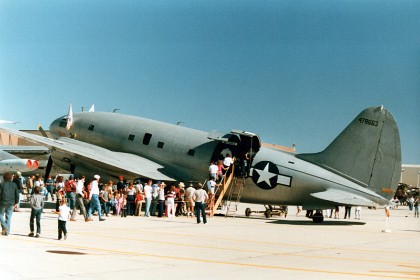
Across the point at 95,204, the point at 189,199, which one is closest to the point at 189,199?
the point at 189,199

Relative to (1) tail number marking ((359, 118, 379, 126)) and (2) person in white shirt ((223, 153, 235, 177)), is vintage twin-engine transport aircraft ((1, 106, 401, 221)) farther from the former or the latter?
(2) person in white shirt ((223, 153, 235, 177))

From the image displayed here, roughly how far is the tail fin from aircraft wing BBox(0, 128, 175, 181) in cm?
932

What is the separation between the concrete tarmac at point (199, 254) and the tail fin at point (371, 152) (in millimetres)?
4722

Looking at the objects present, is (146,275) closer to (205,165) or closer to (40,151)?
(205,165)

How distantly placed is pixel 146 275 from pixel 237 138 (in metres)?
19.2

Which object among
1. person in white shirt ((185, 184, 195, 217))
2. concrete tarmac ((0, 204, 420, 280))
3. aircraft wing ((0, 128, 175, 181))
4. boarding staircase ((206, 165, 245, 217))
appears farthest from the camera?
aircraft wing ((0, 128, 175, 181))

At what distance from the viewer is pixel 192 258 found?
12.4 m

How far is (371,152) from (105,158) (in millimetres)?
13597

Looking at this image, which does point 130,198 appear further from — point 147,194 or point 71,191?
point 71,191

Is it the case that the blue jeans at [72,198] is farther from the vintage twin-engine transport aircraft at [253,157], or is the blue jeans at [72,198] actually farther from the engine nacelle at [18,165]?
the engine nacelle at [18,165]

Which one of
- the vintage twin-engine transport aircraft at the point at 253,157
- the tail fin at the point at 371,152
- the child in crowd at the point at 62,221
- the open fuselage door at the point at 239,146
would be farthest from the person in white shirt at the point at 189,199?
the child in crowd at the point at 62,221

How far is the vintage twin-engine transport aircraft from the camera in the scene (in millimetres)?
24469

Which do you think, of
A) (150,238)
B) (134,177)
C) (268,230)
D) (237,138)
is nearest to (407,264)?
(150,238)

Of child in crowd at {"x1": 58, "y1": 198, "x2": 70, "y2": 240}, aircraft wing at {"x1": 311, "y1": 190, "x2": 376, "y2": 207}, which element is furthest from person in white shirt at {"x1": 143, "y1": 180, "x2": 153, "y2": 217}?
child in crowd at {"x1": 58, "y1": 198, "x2": 70, "y2": 240}
